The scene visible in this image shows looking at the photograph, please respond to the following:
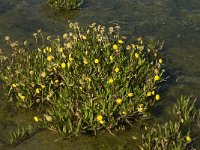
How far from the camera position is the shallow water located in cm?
637

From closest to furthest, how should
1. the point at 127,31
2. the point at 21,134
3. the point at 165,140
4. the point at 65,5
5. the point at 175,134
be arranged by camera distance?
the point at 165,140 → the point at 175,134 → the point at 21,134 → the point at 127,31 → the point at 65,5

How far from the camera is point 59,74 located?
695 centimetres

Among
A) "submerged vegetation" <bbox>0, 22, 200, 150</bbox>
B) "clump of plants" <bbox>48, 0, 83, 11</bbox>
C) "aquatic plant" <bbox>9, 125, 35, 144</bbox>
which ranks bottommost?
"aquatic plant" <bbox>9, 125, 35, 144</bbox>

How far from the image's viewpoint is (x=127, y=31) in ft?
33.7

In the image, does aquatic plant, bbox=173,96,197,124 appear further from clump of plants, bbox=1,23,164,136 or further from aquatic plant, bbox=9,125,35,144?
aquatic plant, bbox=9,125,35,144

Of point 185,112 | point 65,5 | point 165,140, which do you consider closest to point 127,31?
point 65,5

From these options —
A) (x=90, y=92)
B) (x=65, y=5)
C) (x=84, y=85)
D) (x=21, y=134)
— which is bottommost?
(x=21, y=134)

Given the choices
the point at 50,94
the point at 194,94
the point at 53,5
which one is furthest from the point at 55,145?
the point at 53,5

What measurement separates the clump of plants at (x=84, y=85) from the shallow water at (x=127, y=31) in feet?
0.82

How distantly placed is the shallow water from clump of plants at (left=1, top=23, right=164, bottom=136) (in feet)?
0.82

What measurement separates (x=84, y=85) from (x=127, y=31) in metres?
4.06

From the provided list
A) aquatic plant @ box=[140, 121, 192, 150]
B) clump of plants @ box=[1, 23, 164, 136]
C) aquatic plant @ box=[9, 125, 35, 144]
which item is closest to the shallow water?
aquatic plant @ box=[9, 125, 35, 144]

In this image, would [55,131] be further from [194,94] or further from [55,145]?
[194,94]

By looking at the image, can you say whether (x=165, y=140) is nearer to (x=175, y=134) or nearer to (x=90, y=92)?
(x=175, y=134)
